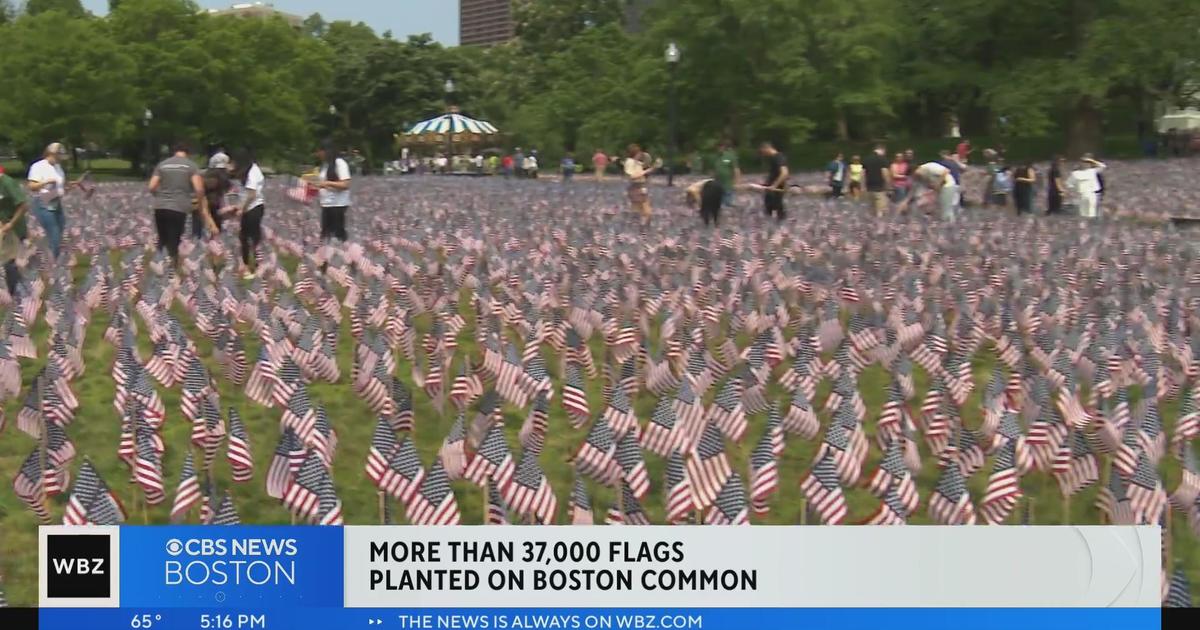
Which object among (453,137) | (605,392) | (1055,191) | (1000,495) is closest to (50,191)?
(605,392)

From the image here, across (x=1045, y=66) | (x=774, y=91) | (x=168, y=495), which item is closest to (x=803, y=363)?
(x=168, y=495)

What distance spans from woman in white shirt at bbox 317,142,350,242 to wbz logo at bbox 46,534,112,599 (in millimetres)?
11898

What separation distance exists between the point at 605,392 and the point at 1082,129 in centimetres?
4691

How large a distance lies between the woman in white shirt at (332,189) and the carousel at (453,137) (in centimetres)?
5203

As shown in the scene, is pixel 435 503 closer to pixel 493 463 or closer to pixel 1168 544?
pixel 493 463

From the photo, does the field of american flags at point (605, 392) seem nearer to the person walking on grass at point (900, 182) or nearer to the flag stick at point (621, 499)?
the flag stick at point (621, 499)

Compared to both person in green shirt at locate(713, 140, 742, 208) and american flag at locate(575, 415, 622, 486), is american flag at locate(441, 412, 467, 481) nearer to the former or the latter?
american flag at locate(575, 415, 622, 486)

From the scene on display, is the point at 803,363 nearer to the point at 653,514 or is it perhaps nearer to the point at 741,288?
the point at 653,514

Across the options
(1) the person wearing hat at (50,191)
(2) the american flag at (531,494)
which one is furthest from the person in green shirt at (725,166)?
(2) the american flag at (531,494)

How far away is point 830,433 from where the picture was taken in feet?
25.2

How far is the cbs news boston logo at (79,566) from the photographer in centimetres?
562

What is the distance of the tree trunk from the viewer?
52.8 metres

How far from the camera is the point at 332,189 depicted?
58.4 feet

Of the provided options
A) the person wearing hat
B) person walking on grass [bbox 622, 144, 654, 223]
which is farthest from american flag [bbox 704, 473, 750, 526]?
person walking on grass [bbox 622, 144, 654, 223]
